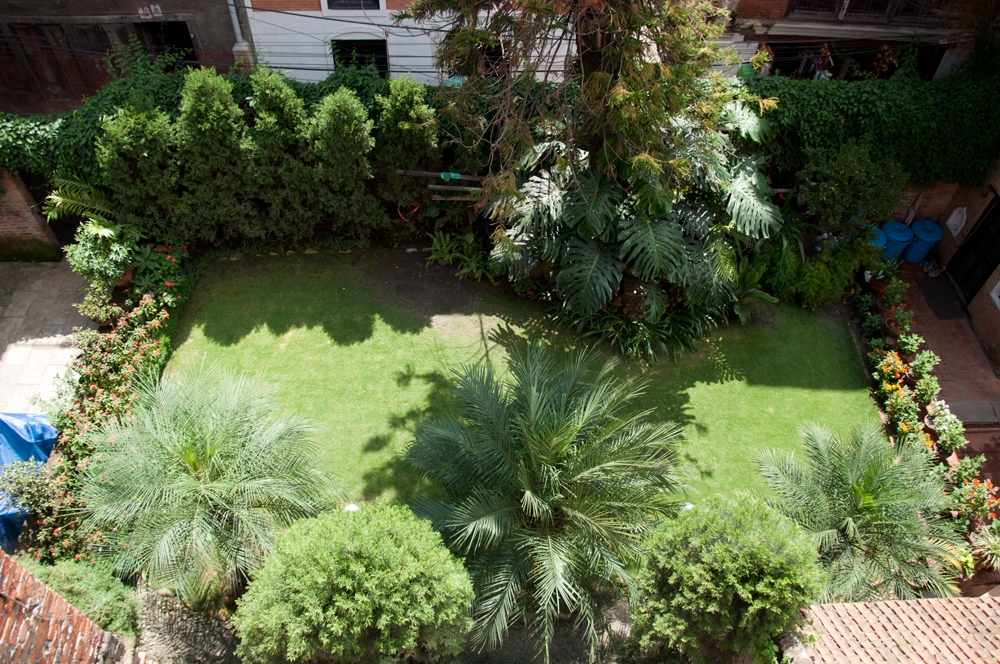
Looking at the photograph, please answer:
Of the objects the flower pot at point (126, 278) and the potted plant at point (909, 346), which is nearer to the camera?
the flower pot at point (126, 278)

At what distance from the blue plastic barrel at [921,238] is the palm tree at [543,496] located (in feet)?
22.1

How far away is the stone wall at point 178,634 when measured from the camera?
17.4ft

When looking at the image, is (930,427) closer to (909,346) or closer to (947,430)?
(947,430)

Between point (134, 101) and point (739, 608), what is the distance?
8.63 meters

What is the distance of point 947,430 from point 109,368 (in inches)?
392

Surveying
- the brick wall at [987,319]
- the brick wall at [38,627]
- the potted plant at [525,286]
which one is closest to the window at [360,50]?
the potted plant at [525,286]

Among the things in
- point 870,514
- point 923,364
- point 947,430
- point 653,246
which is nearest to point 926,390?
point 923,364

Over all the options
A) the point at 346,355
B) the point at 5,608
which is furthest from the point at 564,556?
the point at 346,355

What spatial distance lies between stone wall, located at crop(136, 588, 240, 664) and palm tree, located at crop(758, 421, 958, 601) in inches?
206

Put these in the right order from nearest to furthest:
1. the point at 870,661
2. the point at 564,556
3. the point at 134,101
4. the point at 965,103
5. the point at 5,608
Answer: the point at 5,608 < the point at 870,661 < the point at 564,556 < the point at 134,101 < the point at 965,103


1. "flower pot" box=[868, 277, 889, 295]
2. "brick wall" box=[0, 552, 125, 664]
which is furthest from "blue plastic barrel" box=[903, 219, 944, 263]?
"brick wall" box=[0, 552, 125, 664]

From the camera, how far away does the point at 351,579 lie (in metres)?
3.99

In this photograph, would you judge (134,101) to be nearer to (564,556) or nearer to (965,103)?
(564,556)

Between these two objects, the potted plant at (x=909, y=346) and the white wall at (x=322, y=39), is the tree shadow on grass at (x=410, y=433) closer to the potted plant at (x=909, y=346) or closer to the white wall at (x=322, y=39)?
the white wall at (x=322, y=39)
